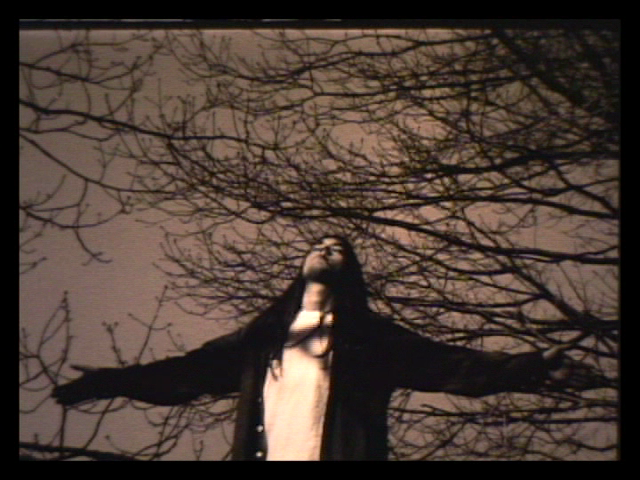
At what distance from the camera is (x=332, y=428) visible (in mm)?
2590

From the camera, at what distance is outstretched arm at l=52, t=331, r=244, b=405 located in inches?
104

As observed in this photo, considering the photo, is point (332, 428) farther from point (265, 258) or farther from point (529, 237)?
point (529, 237)

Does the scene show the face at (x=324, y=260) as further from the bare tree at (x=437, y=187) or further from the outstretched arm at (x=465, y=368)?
the outstretched arm at (x=465, y=368)

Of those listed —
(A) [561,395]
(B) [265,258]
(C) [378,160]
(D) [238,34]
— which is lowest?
(A) [561,395]

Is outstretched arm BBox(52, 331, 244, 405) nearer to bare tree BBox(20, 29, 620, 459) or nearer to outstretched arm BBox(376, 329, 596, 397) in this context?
bare tree BBox(20, 29, 620, 459)

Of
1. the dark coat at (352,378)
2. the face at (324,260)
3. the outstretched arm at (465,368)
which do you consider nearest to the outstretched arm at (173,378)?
the dark coat at (352,378)

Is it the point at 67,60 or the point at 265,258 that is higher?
the point at 67,60

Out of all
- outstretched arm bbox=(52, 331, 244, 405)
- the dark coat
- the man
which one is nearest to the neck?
the man

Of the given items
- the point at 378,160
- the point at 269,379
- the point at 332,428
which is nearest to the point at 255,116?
the point at 378,160

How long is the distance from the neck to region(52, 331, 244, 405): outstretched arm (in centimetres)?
24

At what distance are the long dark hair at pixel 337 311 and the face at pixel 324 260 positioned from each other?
0.01 metres

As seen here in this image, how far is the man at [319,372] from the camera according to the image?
8.52 feet

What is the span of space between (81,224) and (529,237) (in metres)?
1.45
